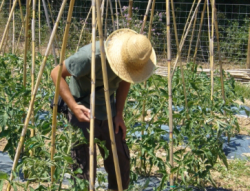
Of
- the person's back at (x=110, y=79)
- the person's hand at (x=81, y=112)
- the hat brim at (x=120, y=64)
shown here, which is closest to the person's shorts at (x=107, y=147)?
the person's back at (x=110, y=79)

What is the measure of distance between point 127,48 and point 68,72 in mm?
336

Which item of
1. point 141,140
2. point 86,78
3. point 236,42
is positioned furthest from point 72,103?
point 236,42

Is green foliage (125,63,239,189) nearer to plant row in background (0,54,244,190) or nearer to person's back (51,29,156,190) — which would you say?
plant row in background (0,54,244,190)

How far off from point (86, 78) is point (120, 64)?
0.89ft

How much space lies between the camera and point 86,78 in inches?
84.0

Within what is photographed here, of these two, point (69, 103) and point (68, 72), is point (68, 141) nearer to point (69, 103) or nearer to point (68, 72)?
point (69, 103)

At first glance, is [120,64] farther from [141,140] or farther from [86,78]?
[141,140]

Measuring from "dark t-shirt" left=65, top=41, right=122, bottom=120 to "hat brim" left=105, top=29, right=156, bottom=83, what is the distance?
68mm

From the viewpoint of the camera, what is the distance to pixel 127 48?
77.0 inches

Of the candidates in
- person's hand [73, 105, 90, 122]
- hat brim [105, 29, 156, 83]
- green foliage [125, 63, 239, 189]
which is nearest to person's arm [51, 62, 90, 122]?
person's hand [73, 105, 90, 122]

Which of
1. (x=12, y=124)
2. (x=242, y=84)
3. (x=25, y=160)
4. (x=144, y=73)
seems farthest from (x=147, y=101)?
(x=242, y=84)

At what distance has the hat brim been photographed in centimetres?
194

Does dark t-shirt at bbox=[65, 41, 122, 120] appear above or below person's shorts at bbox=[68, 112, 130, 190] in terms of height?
above

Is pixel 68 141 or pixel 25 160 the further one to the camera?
pixel 68 141
